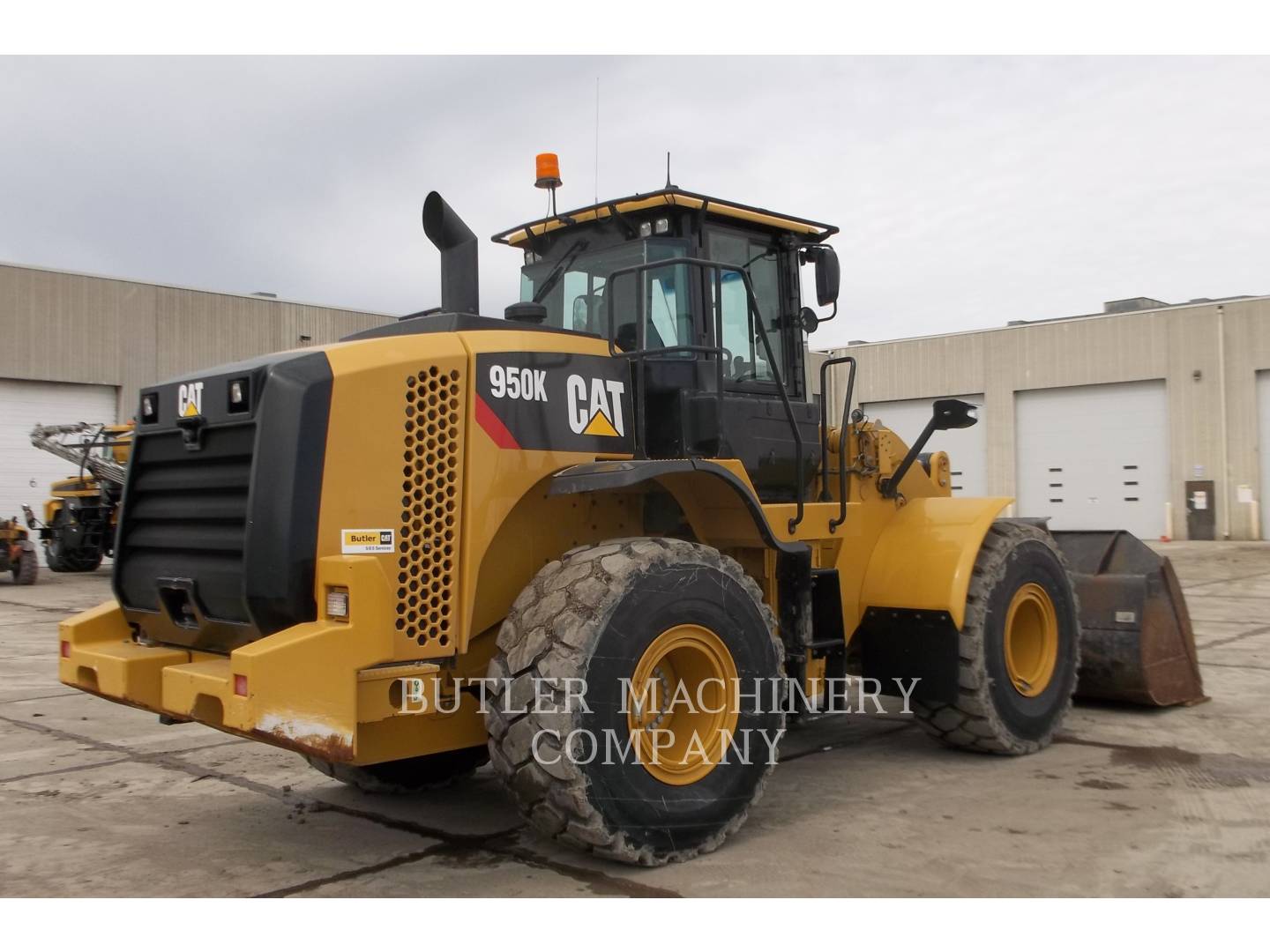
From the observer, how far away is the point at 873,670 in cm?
626

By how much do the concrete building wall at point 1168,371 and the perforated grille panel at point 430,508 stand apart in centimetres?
2142

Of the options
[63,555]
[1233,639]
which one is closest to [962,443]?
[1233,639]

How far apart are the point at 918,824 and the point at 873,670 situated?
134 centimetres

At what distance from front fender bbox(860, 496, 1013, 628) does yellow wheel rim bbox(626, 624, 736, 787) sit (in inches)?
69.0

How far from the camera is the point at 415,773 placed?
569 centimetres

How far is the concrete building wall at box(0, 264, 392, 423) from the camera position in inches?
941

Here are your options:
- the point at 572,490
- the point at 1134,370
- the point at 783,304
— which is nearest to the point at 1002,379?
the point at 1134,370

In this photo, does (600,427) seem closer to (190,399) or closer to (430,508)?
(430,508)

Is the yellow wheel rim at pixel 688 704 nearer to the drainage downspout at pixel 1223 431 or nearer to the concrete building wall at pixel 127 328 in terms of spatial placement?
the concrete building wall at pixel 127 328

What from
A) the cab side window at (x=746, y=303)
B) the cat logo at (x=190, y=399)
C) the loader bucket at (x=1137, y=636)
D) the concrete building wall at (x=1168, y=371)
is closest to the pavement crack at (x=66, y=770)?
the cat logo at (x=190, y=399)

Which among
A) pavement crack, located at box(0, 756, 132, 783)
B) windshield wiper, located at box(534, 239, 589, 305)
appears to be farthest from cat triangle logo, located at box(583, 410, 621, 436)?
pavement crack, located at box(0, 756, 132, 783)

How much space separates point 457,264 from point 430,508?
119 centimetres

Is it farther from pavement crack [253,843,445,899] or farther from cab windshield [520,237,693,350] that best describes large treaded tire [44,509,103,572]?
pavement crack [253,843,445,899]

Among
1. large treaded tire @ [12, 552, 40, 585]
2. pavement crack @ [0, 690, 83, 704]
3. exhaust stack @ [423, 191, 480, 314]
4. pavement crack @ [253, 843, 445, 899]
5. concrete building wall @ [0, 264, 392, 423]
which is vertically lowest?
pavement crack @ [0, 690, 83, 704]
